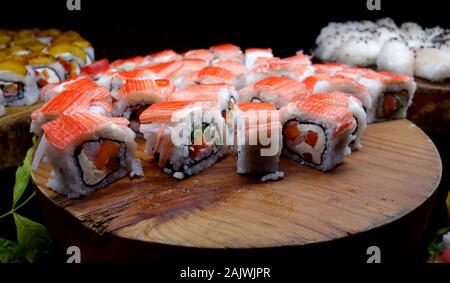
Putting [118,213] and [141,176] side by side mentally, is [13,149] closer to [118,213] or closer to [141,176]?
[141,176]

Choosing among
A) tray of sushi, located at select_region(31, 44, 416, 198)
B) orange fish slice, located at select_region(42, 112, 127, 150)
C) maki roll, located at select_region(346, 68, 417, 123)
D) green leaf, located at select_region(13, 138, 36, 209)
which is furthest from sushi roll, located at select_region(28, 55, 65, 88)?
maki roll, located at select_region(346, 68, 417, 123)

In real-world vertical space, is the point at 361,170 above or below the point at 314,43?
below

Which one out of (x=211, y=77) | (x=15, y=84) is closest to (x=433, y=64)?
(x=211, y=77)

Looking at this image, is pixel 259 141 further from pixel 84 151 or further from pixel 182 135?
pixel 84 151

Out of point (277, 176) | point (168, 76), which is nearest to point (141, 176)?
point (277, 176)

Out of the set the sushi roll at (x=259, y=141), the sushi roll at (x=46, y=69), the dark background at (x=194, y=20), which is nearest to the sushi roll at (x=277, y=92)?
the sushi roll at (x=259, y=141)
